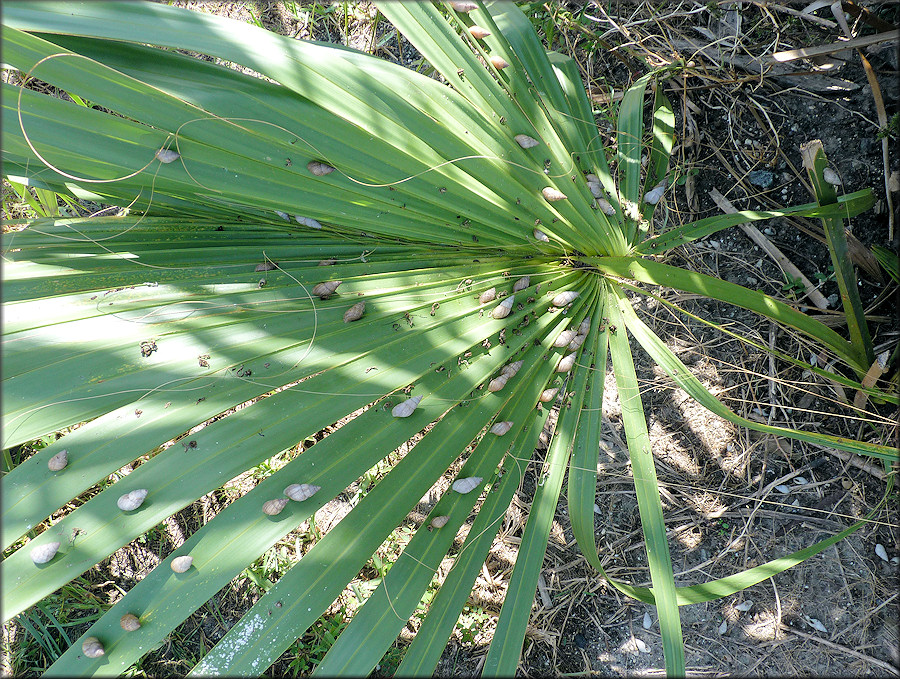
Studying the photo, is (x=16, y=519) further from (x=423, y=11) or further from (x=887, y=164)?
(x=887, y=164)

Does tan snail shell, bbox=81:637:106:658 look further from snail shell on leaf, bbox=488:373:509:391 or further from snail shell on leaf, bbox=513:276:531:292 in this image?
snail shell on leaf, bbox=513:276:531:292

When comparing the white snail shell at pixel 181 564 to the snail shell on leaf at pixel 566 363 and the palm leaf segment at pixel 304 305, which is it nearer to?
the palm leaf segment at pixel 304 305

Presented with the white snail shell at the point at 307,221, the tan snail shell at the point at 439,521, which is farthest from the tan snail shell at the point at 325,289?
the tan snail shell at the point at 439,521

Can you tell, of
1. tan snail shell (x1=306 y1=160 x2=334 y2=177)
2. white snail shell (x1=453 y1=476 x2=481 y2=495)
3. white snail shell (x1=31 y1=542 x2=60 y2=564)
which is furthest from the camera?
white snail shell (x1=453 y1=476 x2=481 y2=495)

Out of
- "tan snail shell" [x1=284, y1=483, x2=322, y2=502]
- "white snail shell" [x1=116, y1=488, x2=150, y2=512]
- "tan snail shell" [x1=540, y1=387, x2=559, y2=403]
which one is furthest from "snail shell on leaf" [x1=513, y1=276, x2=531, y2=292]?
"white snail shell" [x1=116, y1=488, x2=150, y2=512]

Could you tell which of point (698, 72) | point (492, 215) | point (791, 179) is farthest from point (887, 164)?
point (492, 215)

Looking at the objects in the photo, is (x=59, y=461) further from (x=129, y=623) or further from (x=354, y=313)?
(x=354, y=313)
